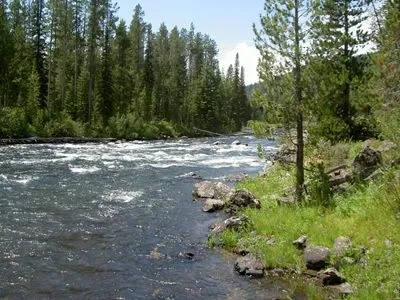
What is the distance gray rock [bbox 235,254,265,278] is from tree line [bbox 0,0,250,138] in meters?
36.9

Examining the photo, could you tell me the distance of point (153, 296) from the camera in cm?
930

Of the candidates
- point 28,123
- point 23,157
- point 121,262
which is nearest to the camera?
point 121,262

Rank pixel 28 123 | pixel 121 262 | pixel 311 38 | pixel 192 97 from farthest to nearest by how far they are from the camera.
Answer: pixel 192 97, pixel 28 123, pixel 311 38, pixel 121 262

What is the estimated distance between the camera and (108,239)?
1313 cm

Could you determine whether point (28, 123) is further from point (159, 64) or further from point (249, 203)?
point (159, 64)

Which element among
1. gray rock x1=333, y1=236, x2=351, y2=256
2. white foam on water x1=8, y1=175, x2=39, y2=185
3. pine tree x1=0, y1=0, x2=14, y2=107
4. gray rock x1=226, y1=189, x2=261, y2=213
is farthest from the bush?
gray rock x1=333, y1=236, x2=351, y2=256

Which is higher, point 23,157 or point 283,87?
point 283,87

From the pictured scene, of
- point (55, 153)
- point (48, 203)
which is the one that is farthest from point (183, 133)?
point (48, 203)

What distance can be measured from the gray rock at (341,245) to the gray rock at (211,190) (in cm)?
813

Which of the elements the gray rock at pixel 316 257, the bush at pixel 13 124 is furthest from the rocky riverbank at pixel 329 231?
the bush at pixel 13 124

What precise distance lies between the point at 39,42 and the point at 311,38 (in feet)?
177

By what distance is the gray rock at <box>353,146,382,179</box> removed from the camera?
13.7 metres

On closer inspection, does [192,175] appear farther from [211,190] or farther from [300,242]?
[300,242]

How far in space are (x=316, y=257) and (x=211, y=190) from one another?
32.2 ft
